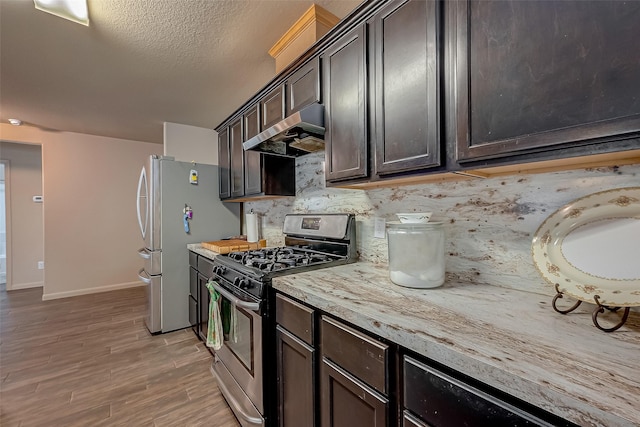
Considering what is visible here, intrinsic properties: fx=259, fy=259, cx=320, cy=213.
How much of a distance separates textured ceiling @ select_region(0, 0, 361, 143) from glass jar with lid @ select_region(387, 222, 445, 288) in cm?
150

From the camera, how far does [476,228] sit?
121cm

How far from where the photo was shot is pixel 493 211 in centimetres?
115

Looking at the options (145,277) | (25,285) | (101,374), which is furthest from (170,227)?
(25,285)

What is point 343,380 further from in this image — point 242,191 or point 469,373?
point 242,191

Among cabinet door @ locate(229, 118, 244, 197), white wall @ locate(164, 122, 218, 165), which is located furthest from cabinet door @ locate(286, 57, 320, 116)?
white wall @ locate(164, 122, 218, 165)

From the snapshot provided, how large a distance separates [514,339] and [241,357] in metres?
1.44

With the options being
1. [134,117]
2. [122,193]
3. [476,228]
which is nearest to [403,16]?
[476,228]

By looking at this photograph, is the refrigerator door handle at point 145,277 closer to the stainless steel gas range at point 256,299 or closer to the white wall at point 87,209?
the stainless steel gas range at point 256,299

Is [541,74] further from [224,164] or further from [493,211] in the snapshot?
[224,164]

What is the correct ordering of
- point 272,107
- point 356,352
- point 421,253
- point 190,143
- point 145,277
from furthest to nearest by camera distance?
point 190,143
point 145,277
point 272,107
point 421,253
point 356,352

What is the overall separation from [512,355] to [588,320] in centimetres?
40

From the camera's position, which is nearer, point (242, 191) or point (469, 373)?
point (469, 373)

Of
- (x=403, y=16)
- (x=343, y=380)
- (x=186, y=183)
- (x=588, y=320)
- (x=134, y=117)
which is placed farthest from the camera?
(x=134, y=117)

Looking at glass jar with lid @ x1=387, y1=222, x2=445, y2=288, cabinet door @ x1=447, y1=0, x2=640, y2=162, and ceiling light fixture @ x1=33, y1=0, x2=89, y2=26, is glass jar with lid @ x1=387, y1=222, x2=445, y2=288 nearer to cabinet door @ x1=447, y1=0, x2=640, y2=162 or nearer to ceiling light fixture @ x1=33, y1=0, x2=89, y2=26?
cabinet door @ x1=447, y1=0, x2=640, y2=162
